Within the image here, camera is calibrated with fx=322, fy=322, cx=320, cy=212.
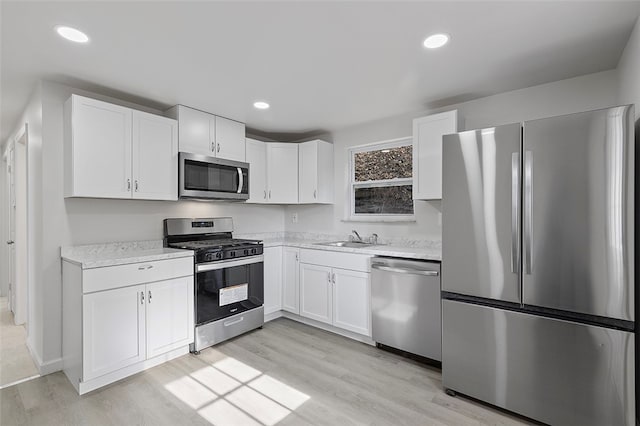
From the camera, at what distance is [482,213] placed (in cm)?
218

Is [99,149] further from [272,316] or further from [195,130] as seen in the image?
[272,316]

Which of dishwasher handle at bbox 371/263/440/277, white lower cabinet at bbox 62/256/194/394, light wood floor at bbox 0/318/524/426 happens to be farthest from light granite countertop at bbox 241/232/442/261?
white lower cabinet at bbox 62/256/194/394

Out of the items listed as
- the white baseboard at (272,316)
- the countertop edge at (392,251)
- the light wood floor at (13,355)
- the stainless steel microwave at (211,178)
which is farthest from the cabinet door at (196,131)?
the light wood floor at (13,355)

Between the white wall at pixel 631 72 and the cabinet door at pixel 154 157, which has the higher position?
the white wall at pixel 631 72

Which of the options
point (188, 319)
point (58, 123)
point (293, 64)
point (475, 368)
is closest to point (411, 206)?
point (475, 368)

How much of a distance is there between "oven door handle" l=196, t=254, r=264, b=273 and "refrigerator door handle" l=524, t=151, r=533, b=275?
2487mm

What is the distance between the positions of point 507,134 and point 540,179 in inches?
13.9

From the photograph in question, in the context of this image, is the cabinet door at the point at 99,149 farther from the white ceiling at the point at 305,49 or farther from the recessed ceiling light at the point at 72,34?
the recessed ceiling light at the point at 72,34

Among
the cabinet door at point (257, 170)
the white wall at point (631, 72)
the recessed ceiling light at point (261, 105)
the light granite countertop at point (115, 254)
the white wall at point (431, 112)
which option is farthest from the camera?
the cabinet door at point (257, 170)

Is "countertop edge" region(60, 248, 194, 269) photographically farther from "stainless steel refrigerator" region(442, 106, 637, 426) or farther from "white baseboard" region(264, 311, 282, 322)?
"stainless steel refrigerator" region(442, 106, 637, 426)

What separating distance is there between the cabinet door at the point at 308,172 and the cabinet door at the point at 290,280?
2.36 ft

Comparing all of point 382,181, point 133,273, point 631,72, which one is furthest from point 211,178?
point 631,72

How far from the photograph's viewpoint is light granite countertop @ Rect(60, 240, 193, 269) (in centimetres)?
238

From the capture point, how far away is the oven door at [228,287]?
9.83ft
